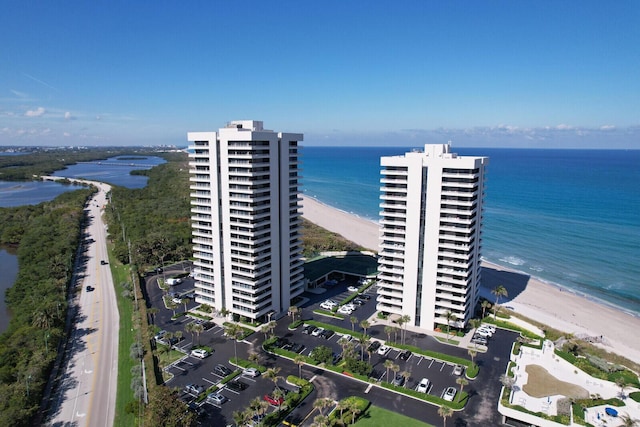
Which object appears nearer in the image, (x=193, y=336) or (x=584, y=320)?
(x=193, y=336)

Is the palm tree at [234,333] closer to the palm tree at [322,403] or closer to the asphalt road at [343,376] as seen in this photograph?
the asphalt road at [343,376]

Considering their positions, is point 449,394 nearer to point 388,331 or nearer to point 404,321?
point 388,331

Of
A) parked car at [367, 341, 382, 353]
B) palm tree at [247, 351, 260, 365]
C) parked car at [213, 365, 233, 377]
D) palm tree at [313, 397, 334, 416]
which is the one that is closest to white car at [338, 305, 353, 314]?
parked car at [367, 341, 382, 353]

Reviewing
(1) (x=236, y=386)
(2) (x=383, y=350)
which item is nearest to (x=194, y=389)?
(1) (x=236, y=386)

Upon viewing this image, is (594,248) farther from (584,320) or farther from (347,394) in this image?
(347,394)

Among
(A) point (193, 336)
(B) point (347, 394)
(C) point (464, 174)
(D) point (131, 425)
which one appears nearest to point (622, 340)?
(C) point (464, 174)

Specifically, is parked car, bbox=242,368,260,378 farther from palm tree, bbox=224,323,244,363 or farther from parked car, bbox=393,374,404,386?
parked car, bbox=393,374,404,386
